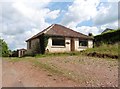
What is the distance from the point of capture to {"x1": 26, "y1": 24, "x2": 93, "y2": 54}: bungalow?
102ft

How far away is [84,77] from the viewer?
39.7 ft

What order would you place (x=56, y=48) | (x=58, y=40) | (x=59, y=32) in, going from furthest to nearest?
(x=59, y=32)
(x=58, y=40)
(x=56, y=48)

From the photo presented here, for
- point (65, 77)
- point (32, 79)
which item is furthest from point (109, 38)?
point (32, 79)

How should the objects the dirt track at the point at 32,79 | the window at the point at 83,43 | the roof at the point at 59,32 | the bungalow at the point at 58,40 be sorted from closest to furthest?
the dirt track at the point at 32,79
the bungalow at the point at 58,40
the roof at the point at 59,32
the window at the point at 83,43

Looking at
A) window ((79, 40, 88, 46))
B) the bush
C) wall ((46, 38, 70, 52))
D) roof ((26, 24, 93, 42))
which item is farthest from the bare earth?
window ((79, 40, 88, 46))

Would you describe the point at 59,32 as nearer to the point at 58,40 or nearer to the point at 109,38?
the point at 58,40

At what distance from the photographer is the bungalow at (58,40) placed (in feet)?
102

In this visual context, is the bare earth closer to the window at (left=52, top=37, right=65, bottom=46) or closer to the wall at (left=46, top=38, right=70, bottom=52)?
the wall at (left=46, top=38, right=70, bottom=52)

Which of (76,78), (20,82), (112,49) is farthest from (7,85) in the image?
(112,49)

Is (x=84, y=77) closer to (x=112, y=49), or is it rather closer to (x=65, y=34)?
(x=112, y=49)

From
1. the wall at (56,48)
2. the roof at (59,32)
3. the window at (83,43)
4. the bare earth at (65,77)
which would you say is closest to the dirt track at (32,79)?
the bare earth at (65,77)

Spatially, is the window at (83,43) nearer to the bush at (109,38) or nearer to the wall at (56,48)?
the bush at (109,38)

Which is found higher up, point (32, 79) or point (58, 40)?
point (58, 40)

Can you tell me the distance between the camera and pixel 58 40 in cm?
3247
